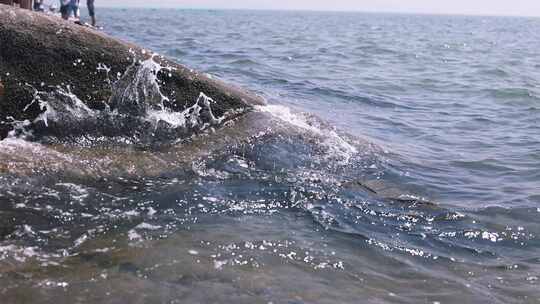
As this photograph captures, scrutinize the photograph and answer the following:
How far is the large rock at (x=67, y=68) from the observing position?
22.5 feet

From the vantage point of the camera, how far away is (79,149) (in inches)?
274

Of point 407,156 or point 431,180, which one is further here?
point 407,156

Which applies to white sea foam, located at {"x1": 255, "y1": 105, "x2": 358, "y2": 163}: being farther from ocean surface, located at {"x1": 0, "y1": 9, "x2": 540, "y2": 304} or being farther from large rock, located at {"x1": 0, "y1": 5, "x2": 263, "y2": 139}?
large rock, located at {"x1": 0, "y1": 5, "x2": 263, "y2": 139}

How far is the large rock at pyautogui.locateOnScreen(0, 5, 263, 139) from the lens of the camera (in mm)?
6867


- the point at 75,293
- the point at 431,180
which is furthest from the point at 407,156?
the point at 75,293

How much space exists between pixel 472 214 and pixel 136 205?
13.3ft

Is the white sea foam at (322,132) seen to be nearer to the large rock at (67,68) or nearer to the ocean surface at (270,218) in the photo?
the ocean surface at (270,218)

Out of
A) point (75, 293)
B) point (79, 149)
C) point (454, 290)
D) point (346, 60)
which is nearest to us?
point (75, 293)

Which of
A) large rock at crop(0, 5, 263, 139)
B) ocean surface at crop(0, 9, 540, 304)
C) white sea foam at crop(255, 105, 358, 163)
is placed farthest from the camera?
white sea foam at crop(255, 105, 358, 163)

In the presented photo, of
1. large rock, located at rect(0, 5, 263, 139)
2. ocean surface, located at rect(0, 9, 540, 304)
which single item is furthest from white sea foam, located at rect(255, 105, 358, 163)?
large rock, located at rect(0, 5, 263, 139)

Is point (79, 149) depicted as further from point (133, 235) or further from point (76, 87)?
point (133, 235)

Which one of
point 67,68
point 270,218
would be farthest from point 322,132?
point 67,68

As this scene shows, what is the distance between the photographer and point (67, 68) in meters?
7.12

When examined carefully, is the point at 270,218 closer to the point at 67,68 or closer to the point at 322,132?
the point at 322,132
